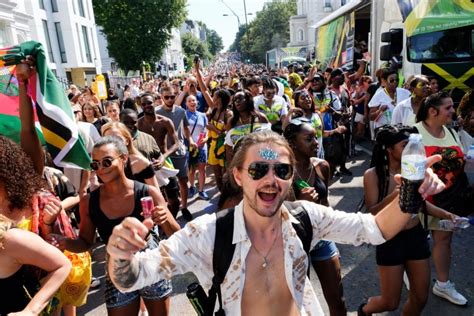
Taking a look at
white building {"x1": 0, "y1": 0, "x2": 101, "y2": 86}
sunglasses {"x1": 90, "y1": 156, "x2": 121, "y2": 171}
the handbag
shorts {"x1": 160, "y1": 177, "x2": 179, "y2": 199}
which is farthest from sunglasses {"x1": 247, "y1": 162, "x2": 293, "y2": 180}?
white building {"x1": 0, "y1": 0, "x2": 101, "y2": 86}

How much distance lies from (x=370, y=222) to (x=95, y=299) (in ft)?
10.5

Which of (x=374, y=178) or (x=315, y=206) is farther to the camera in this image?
(x=374, y=178)

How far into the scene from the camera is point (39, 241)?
1.98 metres

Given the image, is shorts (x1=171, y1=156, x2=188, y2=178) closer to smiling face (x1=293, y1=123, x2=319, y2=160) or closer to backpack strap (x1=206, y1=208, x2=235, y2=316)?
smiling face (x1=293, y1=123, x2=319, y2=160)

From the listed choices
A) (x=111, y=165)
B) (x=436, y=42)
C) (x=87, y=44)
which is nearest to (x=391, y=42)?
(x=436, y=42)

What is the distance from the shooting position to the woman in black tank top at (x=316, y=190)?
281cm

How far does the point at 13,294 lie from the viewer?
6.64 ft

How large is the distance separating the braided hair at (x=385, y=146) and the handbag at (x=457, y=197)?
2.81 feet

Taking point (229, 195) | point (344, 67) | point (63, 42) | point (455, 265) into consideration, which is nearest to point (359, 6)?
point (344, 67)

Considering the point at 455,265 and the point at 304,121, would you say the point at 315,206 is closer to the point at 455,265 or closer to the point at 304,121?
the point at 304,121

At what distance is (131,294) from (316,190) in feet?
5.14

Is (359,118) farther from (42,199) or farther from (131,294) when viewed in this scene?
(42,199)

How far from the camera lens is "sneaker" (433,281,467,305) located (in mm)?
3334

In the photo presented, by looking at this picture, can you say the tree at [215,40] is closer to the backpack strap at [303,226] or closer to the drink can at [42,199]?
the drink can at [42,199]
